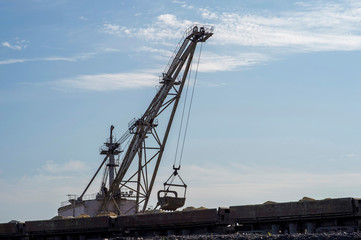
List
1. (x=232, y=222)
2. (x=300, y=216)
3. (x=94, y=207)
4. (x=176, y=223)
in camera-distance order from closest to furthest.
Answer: (x=300, y=216) < (x=232, y=222) < (x=176, y=223) < (x=94, y=207)


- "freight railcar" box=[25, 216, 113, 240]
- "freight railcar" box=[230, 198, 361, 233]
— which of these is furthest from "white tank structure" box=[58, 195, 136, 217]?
"freight railcar" box=[230, 198, 361, 233]

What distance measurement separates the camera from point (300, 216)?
2680 cm

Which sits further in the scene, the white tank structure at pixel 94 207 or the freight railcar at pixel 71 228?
the white tank structure at pixel 94 207

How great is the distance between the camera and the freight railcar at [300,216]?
84.9 feet

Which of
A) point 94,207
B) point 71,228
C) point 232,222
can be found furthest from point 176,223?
point 94,207

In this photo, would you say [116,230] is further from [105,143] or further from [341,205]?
[105,143]

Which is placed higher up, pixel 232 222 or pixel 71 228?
pixel 71 228

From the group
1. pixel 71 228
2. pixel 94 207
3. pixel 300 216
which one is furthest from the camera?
pixel 94 207

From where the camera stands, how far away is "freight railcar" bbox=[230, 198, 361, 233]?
2588 cm

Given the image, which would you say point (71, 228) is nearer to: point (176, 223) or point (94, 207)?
point (176, 223)

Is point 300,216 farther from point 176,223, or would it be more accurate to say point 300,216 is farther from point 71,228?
point 71,228

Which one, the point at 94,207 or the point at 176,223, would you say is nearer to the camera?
the point at 176,223

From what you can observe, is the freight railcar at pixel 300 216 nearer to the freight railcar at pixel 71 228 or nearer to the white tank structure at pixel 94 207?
the freight railcar at pixel 71 228

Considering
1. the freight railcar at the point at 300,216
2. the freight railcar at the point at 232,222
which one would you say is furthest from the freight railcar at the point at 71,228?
the freight railcar at the point at 300,216
